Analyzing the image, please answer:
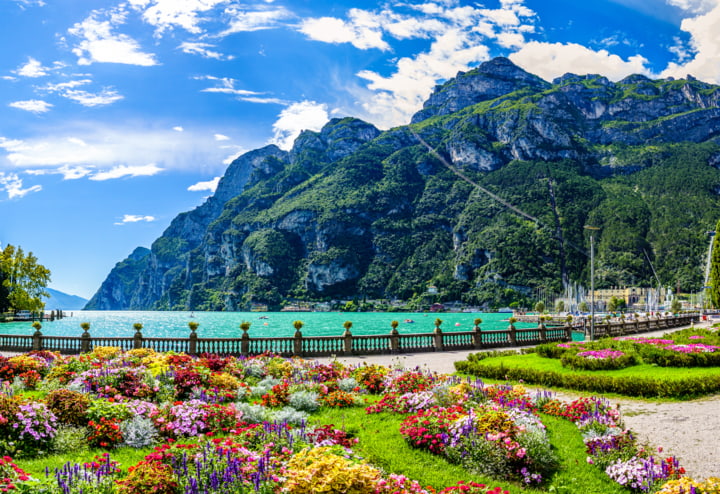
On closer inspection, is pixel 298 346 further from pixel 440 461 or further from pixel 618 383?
pixel 440 461

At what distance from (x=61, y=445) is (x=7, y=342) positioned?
34802 millimetres

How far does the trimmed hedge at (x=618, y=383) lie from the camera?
51.0 ft

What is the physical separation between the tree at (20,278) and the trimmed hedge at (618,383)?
90355 millimetres

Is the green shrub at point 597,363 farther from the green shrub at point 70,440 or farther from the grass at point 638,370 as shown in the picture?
the green shrub at point 70,440

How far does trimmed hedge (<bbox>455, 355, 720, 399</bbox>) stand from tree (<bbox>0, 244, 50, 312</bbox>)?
296ft

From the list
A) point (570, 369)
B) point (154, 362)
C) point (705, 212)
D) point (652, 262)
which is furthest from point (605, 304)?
point (154, 362)

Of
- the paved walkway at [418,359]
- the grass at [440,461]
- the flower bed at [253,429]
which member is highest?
the flower bed at [253,429]

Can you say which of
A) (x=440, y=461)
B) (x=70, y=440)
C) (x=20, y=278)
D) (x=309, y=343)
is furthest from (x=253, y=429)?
(x=20, y=278)

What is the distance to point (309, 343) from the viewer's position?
29.6m

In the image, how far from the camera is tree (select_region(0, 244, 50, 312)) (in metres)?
87.0

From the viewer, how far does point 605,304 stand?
179 metres

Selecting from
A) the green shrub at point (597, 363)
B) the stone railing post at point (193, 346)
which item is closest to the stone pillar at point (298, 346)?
the stone railing post at point (193, 346)

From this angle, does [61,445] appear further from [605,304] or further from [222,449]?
[605,304]

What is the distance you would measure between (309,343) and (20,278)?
83.3 meters
